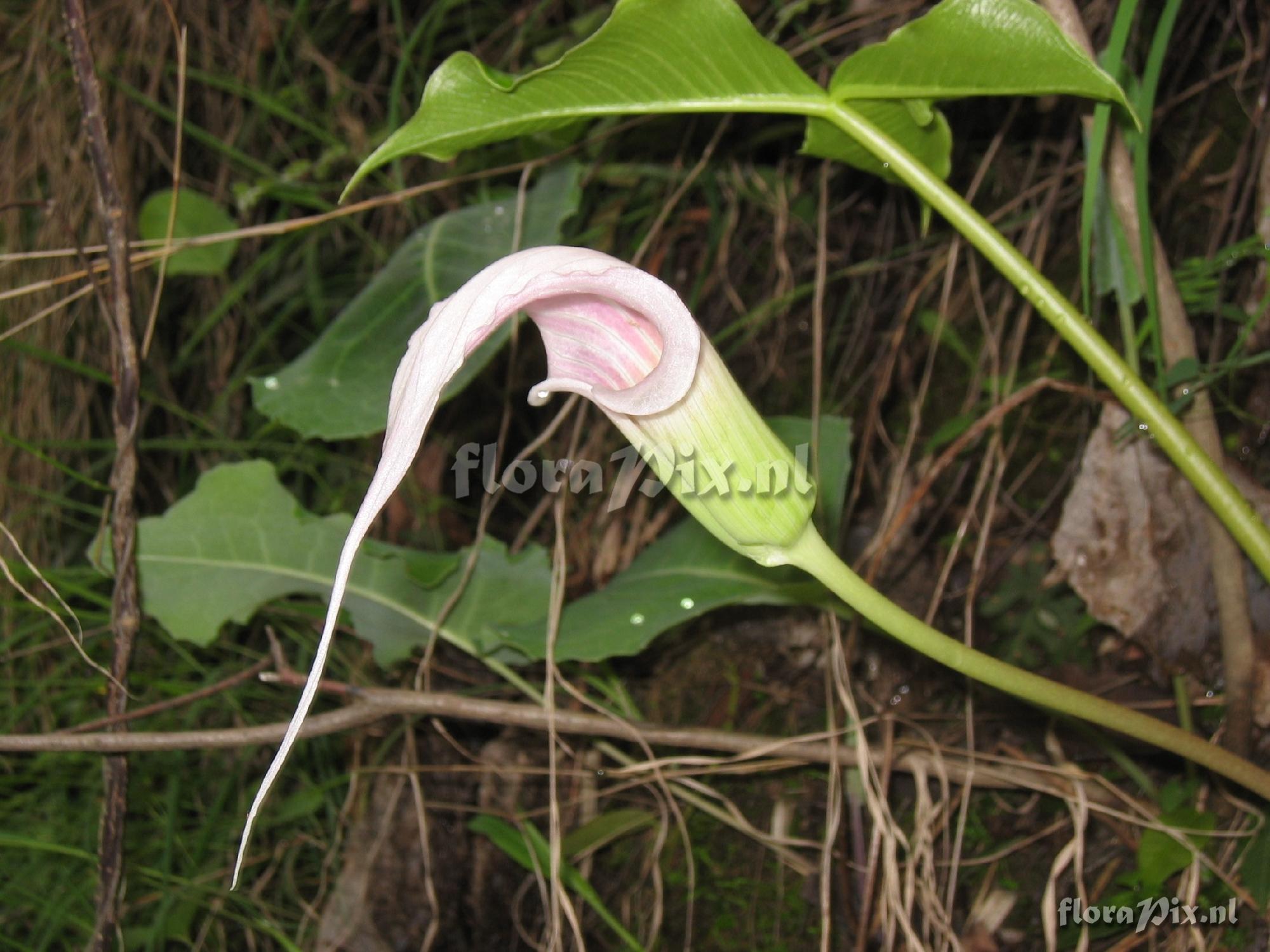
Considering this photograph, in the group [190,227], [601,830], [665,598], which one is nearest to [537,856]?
[601,830]

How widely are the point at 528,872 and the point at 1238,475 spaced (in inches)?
35.6

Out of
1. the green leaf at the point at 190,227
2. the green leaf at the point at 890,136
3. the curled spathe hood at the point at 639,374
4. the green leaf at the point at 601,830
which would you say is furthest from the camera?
the green leaf at the point at 190,227

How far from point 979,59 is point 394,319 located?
63cm

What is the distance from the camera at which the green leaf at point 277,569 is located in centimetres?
94

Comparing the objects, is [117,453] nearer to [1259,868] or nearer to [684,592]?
[684,592]

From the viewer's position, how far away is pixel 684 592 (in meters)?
0.87

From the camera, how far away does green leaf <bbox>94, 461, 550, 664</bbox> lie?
3.09ft

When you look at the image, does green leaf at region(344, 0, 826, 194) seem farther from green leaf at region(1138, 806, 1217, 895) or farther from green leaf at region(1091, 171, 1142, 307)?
green leaf at region(1138, 806, 1217, 895)

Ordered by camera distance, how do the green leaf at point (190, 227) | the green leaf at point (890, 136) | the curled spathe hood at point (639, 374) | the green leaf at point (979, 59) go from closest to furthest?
the curled spathe hood at point (639, 374), the green leaf at point (979, 59), the green leaf at point (890, 136), the green leaf at point (190, 227)

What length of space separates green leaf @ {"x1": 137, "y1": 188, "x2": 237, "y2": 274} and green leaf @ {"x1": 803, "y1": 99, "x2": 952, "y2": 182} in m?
0.79

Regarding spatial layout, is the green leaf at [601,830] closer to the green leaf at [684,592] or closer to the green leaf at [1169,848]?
the green leaf at [684,592]

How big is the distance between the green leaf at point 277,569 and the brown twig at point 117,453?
0.05 metres

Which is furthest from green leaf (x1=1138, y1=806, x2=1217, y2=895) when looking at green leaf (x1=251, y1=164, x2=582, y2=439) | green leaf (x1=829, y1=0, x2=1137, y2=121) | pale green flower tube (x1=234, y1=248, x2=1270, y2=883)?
green leaf (x1=251, y1=164, x2=582, y2=439)

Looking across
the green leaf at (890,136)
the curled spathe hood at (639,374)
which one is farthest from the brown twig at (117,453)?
the green leaf at (890,136)
